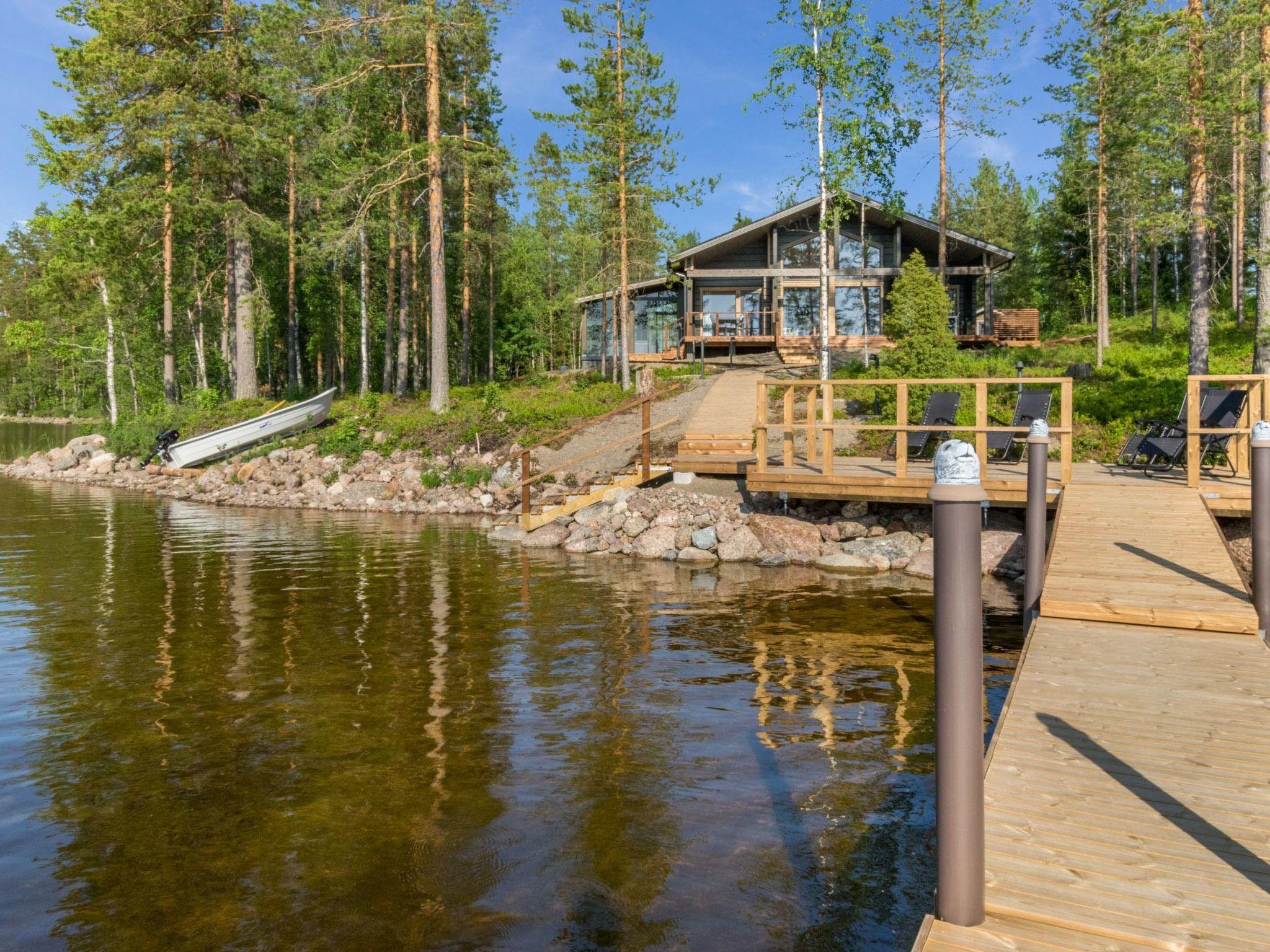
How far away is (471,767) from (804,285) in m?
28.5

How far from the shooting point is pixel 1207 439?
11.7m

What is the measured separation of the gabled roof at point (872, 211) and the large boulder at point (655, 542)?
17.9 metres

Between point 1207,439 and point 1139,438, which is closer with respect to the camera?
point 1207,439

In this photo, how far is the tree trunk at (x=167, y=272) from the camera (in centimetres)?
2886

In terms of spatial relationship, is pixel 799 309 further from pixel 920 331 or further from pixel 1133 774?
pixel 1133 774

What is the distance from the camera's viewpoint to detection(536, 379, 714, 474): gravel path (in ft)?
62.8

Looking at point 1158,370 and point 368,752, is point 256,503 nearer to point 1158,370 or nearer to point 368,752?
point 368,752

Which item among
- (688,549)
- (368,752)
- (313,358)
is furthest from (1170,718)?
(313,358)

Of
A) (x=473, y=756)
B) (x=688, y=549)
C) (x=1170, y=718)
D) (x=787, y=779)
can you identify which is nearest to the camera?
(x=1170, y=718)

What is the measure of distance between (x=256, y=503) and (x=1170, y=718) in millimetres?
21951

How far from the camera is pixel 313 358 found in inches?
2018

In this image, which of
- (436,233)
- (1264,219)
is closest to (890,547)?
(1264,219)

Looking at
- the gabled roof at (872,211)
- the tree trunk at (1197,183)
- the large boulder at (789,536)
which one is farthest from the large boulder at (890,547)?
the gabled roof at (872,211)

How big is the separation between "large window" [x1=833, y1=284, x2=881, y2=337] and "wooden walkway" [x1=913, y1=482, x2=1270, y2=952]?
24895 millimetres
